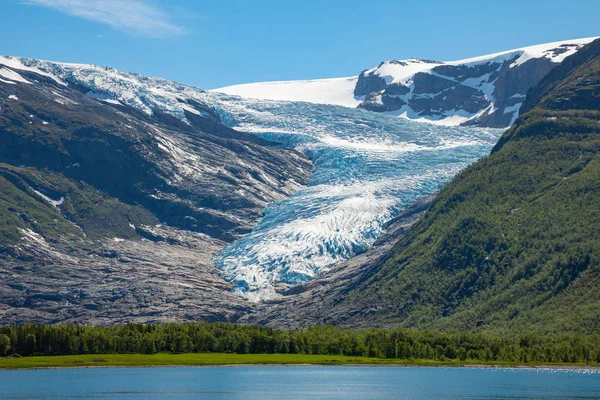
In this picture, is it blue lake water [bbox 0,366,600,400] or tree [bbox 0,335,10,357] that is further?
tree [bbox 0,335,10,357]

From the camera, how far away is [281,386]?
517 feet

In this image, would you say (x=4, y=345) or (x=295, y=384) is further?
(x=4, y=345)

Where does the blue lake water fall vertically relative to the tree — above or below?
below

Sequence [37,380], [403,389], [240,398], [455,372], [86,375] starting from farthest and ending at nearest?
[455,372] < [86,375] < [37,380] < [403,389] < [240,398]

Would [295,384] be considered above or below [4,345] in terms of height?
below

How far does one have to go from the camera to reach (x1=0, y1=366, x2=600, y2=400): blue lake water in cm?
14207

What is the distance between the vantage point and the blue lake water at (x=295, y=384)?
142075mm

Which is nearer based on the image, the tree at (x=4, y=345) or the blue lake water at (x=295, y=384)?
the blue lake water at (x=295, y=384)

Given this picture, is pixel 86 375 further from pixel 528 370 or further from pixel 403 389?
pixel 528 370

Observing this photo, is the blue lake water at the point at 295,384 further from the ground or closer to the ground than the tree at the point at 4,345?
closer to the ground

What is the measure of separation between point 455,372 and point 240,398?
6535 centimetres

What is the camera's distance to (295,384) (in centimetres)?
16188

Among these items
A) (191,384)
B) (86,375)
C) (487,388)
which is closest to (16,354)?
(86,375)

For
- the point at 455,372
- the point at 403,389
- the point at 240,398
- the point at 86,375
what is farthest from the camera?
the point at 455,372
